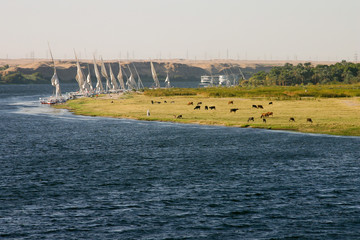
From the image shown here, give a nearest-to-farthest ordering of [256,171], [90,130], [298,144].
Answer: [256,171] < [298,144] < [90,130]

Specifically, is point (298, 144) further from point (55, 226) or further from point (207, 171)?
point (55, 226)

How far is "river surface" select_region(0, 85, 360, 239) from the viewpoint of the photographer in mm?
26688

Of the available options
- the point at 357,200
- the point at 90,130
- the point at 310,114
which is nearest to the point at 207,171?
the point at 357,200

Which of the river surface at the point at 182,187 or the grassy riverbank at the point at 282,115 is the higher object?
the grassy riverbank at the point at 282,115

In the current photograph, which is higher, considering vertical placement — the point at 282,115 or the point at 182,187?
the point at 282,115

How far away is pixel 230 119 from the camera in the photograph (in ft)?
265

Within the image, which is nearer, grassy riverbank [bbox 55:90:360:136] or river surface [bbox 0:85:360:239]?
river surface [bbox 0:85:360:239]

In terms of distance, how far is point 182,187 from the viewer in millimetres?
35750

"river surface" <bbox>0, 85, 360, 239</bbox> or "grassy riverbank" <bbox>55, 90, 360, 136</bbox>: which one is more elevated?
"grassy riverbank" <bbox>55, 90, 360, 136</bbox>

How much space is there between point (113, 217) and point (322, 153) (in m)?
28.3

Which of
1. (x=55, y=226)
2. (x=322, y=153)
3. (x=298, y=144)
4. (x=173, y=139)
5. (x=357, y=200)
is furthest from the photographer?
(x=173, y=139)

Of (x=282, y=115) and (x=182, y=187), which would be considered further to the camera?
(x=282, y=115)

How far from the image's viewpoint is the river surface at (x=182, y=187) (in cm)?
2669

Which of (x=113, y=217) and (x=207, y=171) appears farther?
(x=207, y=171)
